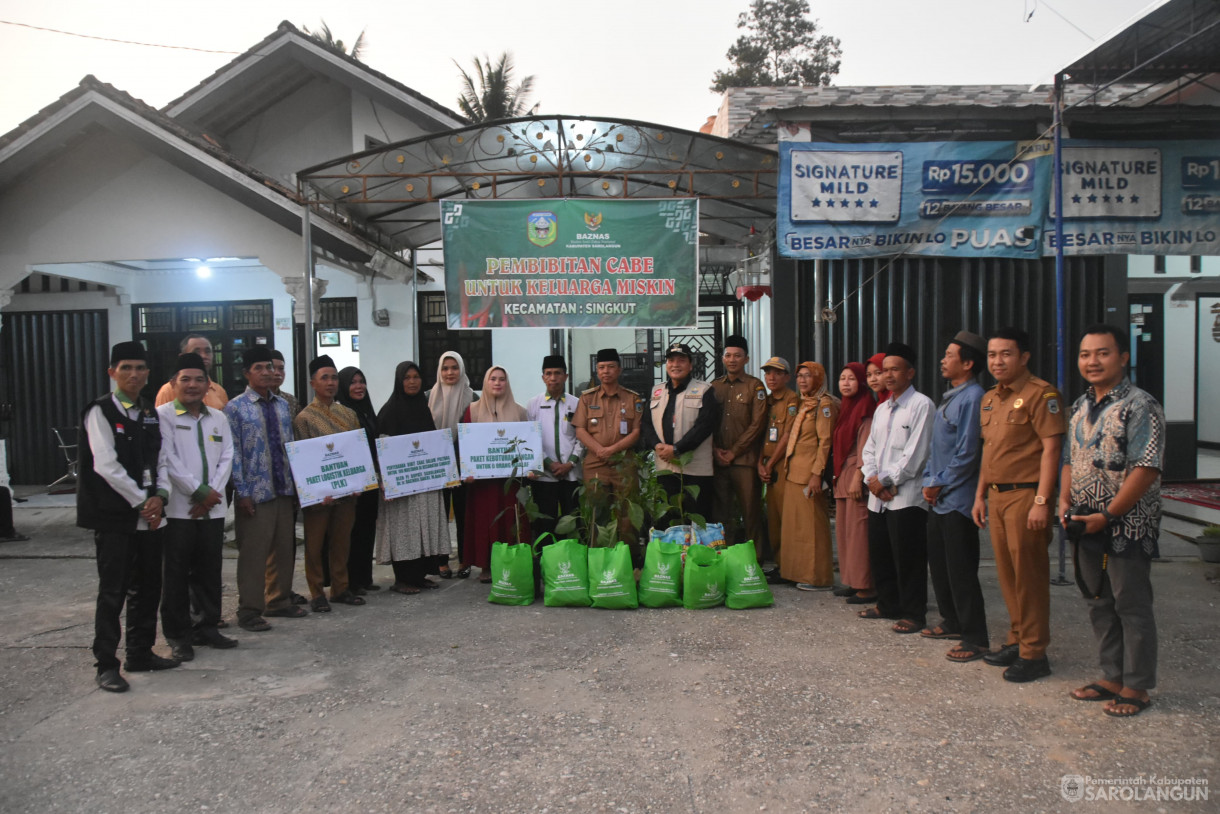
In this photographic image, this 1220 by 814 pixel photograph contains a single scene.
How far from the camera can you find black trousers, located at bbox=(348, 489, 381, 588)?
580 cm

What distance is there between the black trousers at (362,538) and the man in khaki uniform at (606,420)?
1540 millimetres

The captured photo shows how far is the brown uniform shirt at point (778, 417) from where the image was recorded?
597cm

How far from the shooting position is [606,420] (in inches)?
239

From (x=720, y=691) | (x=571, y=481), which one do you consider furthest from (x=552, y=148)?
(x=720, y=691)

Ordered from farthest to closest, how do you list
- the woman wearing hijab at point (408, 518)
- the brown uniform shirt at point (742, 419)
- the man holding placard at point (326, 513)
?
the brown uniform shirt at point (742, 419)
the woman wearing hijab at point (408, 518)
the man holding placard at point (326, 513)

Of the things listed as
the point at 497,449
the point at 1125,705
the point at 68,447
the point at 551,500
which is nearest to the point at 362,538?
the point at 497,449

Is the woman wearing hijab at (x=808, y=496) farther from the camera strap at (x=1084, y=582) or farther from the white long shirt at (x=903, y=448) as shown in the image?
the camera strap at (x=1084, y=582)

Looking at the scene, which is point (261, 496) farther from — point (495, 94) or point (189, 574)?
point (495, 94)

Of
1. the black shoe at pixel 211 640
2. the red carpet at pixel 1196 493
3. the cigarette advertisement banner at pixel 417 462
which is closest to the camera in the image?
the black shoe at pixel 211 640

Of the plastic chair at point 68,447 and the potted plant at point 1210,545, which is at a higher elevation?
the plastic chair at point 68,447

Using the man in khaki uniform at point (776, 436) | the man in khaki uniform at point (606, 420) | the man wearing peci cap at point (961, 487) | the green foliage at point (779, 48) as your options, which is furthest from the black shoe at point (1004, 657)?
the green foliage at point (779, 48)

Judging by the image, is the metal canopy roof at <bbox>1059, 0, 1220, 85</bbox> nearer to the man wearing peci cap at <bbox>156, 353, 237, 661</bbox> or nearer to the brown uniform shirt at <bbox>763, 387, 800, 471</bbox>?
the brown uniform shirt at <bbox>763, 387, 800, 471</bbox>

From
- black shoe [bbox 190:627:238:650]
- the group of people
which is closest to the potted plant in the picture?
the group of people

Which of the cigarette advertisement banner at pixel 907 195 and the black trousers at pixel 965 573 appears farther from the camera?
the cigarette advertisement banner at pixel 907 195
